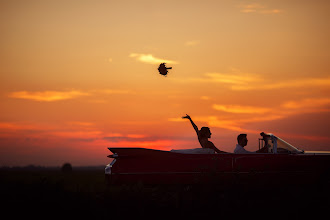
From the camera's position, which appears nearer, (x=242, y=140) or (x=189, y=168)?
(x=189, y=168)

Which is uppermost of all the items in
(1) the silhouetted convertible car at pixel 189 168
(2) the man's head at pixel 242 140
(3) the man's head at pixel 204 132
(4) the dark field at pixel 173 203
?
(3) the man's head at pixel 204 132

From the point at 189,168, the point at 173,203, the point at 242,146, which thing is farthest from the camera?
the point at 242,146

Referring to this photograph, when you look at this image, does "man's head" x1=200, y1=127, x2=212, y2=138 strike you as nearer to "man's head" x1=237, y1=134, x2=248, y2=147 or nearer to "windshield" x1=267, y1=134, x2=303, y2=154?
"man's head" x1=237, y1=134, x2=248, y2=147

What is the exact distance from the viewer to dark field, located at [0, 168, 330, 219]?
1073 centimetres

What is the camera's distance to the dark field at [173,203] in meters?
10.7

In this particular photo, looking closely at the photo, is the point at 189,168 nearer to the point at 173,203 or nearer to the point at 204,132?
the point at 173,203

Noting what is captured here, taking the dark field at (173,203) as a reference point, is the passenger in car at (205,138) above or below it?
above

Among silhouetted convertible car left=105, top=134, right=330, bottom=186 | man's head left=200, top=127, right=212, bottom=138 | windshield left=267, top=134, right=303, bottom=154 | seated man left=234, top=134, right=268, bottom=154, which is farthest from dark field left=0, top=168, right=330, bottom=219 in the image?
man's head left=200, top=127, right=212, bottom=138

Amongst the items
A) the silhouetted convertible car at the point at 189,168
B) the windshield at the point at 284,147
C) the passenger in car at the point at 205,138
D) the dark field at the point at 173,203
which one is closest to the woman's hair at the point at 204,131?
the passenger in car at the point at 205,138

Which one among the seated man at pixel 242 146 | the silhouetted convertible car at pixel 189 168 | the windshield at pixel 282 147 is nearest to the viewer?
the silhouetted convertible car at pixel 189 168

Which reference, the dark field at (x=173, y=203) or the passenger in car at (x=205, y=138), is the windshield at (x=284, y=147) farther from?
the passenger in car at (x=205, y=138)

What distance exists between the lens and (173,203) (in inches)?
449

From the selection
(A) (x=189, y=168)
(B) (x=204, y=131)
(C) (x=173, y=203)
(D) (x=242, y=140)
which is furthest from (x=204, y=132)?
(C) (x=173, y=203)

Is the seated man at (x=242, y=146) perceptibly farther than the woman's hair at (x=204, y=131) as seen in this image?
No
